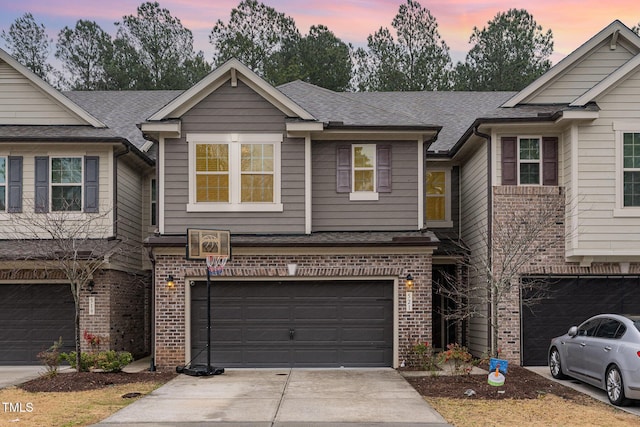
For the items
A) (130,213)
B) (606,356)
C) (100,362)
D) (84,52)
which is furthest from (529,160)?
(84,52)

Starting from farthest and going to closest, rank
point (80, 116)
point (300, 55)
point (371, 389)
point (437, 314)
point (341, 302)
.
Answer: point (300, 55), point (437, 314), point (80, 116), point (341, 302), point (371, 389)

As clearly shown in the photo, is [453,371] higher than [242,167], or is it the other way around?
[242,167]

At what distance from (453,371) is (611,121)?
6896 millimetres

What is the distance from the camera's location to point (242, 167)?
1794 centimetres

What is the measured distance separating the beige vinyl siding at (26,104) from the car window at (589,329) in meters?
13.5

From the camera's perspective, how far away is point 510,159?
58.7 ft

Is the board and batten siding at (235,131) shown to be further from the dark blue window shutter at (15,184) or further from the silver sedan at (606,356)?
the silver sedan at (606,356)

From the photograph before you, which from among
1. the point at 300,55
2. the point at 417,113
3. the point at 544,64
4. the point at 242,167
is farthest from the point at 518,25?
the point at 242,167

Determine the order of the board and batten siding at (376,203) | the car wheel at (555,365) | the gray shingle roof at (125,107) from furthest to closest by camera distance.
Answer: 1. the gray shingle roof at (125,107)
2. the board and batten siding at (376,203)
3. the car wheel at (555,365)

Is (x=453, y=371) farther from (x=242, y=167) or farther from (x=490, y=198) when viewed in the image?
(x=242, y=167)

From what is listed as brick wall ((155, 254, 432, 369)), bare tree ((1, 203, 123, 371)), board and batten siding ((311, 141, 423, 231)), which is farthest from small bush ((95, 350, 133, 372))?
board and batten siding ((311, 141, 423, 231))

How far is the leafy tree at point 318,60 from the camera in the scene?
44156 mm

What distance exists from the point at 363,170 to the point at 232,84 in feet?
12.6

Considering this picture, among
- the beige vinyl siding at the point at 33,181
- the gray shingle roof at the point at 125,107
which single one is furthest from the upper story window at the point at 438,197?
the beige vinyl siding at the point at 33,181
